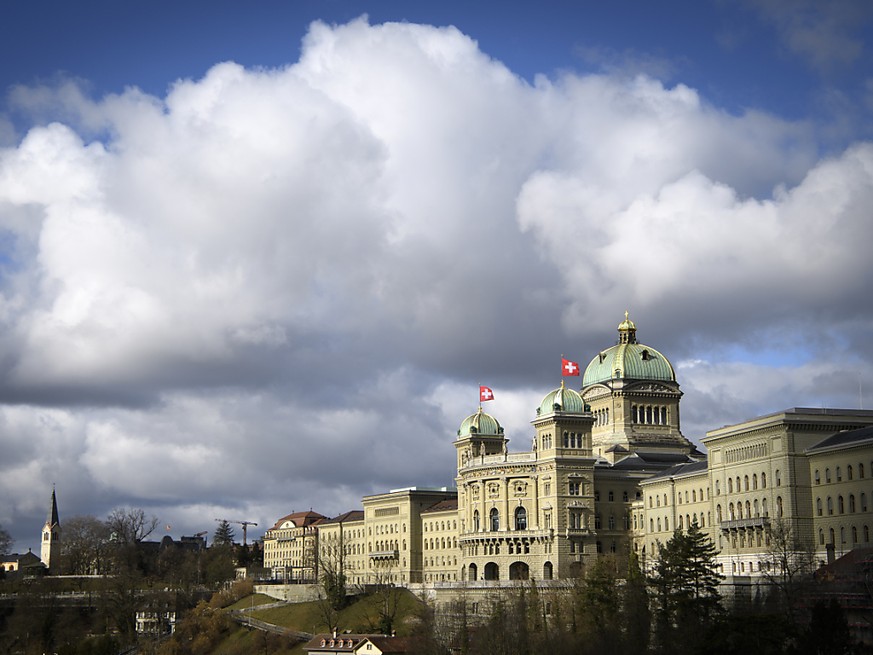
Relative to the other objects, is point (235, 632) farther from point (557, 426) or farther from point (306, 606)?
point (557, 426)

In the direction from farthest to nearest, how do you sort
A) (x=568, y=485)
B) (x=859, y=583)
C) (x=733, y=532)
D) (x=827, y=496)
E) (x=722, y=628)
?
(x=568, y=485) < (x=733, y=532) < (x=827, y=496) < (x=859, y=583) < (x=722, y=628)

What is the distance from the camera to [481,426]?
195 meters

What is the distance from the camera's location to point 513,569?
166m

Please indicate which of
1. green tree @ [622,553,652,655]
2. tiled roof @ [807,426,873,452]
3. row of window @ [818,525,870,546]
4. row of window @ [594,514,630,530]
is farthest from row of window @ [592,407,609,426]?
green tree @ [622,553,652,655]

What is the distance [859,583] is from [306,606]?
317 ft

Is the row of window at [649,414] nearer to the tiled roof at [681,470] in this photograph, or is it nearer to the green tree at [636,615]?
the tiled roof at [681,470]

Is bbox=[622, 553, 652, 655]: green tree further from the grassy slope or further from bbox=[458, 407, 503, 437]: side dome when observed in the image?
bbox=[458, 407, 503, 437]: side dome

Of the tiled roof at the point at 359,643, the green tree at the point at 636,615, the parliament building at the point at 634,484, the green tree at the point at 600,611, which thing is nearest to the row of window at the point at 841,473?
the parliament building at the point at 634,484

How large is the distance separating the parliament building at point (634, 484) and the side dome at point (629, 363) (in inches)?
7.4

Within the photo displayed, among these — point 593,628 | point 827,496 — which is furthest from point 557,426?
point 593,628

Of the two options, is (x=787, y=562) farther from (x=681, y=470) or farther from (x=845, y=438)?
(x=681, y=470)

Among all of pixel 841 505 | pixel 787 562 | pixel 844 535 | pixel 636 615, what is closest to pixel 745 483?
pixel 841 505

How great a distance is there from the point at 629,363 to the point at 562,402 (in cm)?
2044

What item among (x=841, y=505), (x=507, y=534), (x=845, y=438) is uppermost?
(x=845, y=438)
